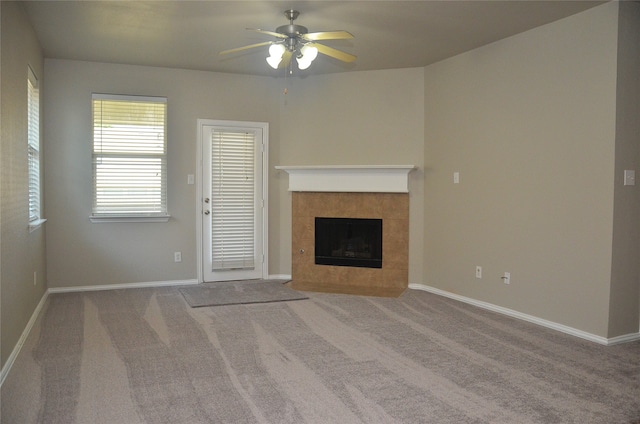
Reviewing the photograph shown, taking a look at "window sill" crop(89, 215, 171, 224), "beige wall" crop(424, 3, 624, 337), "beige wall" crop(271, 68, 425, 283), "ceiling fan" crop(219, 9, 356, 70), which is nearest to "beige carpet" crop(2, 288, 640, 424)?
"beige wall" crop(424, 3, 624, 337)

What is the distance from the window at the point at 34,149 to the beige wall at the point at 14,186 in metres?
0.24

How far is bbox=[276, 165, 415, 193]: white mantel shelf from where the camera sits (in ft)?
18.2

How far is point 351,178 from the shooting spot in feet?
18.7

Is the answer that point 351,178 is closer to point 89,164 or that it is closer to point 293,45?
point 293,45

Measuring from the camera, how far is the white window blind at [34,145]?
14.5ft

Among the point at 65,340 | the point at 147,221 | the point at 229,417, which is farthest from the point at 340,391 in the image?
the point at 147,221

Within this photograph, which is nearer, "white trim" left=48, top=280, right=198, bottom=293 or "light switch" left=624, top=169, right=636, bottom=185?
"light switch" left=624, top=169, right=636, bottom=185

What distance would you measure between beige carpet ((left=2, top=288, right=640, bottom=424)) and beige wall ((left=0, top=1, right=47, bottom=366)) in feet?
0.99

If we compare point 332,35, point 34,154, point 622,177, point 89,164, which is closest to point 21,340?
point 34,154

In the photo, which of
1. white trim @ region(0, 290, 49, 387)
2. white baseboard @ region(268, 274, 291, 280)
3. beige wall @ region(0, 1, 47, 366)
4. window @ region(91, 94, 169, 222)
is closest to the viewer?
white trim @ region(0, 290, 49, 387)

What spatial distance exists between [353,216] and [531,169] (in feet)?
6.97

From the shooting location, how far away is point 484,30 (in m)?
4.31

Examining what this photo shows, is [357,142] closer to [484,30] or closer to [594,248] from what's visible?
[484,30]

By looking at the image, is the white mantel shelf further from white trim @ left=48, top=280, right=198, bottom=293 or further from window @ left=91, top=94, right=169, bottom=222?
white trim @ left=48, top=280, right=198, bottom=293
